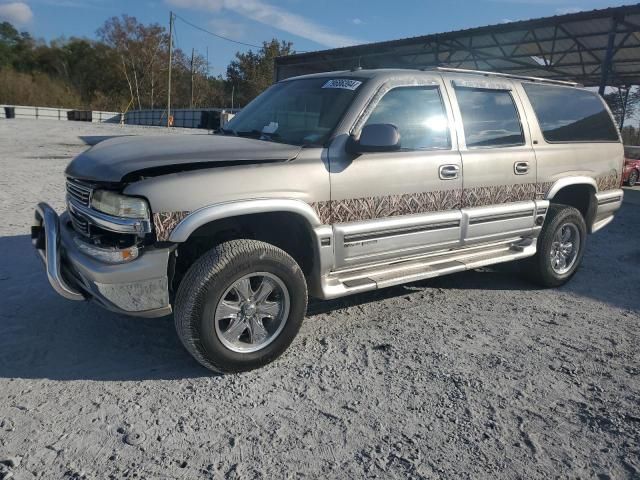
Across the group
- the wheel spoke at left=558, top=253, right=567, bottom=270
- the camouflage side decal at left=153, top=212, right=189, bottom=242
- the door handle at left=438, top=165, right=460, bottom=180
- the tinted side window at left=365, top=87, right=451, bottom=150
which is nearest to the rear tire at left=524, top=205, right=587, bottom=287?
the wheel spoke at left=558, top=253, right=567, bottom=270

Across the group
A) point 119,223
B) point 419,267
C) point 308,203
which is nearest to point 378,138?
point 308,203

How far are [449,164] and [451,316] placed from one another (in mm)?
1244

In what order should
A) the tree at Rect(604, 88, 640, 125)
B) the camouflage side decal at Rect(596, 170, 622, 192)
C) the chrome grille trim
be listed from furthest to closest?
the tree at Rect(604, 88, 640, 125) < the camouflage side decal at Rect(596, 170, 622, 192) < the chrome grille trim

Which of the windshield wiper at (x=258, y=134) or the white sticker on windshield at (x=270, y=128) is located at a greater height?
the white sticker on windshield at (x=270, y=128)

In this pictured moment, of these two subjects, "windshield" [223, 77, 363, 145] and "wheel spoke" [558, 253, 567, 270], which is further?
"wheel spoke" [558, 253, 567, 270]

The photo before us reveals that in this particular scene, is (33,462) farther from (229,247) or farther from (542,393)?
(542,393)

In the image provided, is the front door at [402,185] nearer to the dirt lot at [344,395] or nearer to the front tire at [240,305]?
the front tire at [240,305]

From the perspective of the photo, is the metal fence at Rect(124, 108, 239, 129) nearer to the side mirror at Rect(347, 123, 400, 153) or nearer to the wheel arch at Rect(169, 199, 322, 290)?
the wheel arch at Rect(169, 199, 322, 290)

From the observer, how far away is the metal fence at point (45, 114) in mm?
43141

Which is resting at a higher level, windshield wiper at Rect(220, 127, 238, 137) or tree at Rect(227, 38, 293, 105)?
tree at Rect(227, 38, 293, 105)

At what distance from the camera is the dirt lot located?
95.2 inches

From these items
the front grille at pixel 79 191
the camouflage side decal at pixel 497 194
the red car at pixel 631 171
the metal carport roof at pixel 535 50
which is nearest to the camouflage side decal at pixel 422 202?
the camouflage side decal at pixel 497 194

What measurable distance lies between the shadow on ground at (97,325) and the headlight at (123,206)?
101 cm

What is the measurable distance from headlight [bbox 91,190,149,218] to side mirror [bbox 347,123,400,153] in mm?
1427
